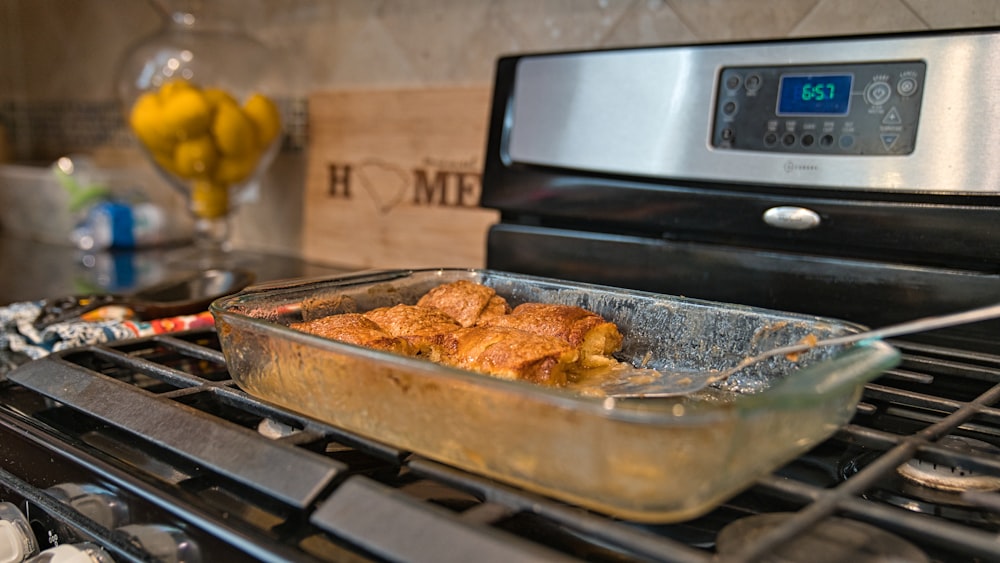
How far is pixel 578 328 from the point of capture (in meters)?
0.53

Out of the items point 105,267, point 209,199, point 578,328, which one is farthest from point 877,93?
point 105,267

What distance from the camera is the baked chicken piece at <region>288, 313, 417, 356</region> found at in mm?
487

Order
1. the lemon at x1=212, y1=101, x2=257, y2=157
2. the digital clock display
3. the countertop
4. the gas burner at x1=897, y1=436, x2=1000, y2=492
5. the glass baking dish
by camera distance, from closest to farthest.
A: the glass baking dish < the gas burner at x1=897, y1=436, x2=1000, y2=492 < the digital clock display < the countertop < the lemon at x1=212, y1=101, x2=257, y2=157

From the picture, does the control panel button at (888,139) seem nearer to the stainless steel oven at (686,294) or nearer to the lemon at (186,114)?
the stainless steel oven at (686,294)

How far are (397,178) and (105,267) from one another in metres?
0.48

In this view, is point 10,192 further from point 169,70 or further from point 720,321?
point 720,321

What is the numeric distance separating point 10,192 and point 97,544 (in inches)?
54.0

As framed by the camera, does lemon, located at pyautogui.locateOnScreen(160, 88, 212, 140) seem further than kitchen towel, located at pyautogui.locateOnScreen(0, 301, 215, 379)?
Yes

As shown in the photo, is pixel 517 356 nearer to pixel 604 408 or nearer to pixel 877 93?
pixel 604 408

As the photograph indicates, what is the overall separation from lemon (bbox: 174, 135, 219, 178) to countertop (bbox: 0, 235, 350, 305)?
15cm

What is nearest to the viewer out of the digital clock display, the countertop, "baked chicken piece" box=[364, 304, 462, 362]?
"baked chicken piece" box=[364, 304, 462, 362]

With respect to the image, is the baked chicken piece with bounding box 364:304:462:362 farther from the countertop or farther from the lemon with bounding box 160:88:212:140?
the lemon with bounding box 160:88:212:140

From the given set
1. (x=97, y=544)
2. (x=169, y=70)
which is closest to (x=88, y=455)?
(x=97, y=544)

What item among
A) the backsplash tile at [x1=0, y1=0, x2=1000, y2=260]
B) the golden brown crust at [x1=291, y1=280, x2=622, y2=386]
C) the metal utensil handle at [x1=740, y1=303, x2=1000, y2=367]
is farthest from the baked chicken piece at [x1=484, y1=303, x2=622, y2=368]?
the backsplash tile at [x1=0, y1=0, x2=1000, y2=260]
